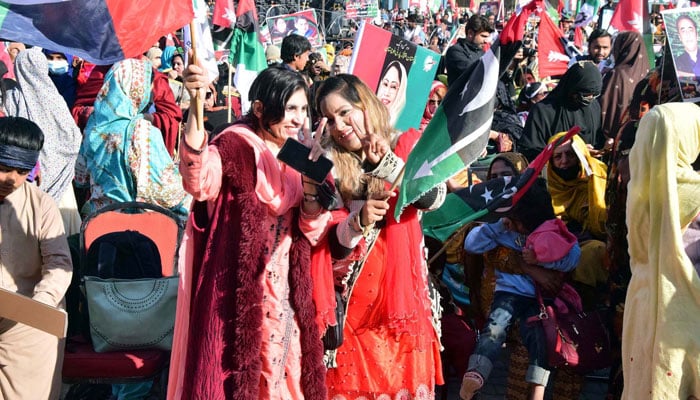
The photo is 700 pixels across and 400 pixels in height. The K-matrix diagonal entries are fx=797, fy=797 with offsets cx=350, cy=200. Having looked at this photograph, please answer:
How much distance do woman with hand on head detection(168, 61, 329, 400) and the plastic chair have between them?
1.10m

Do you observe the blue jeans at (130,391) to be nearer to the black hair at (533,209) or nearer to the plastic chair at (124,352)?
the plastic chair at (124,352)

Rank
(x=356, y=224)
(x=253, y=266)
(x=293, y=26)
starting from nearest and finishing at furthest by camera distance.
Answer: (x=253, y=266) < (x=356, y=224) < (x=293, y=26)

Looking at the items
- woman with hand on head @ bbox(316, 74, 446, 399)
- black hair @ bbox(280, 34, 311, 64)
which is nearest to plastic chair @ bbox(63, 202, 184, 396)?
woman with hand on head @ bbox(316, 74, 446, 399)

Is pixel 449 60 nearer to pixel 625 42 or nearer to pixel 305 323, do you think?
pixel 625 42

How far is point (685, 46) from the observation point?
4352 mm

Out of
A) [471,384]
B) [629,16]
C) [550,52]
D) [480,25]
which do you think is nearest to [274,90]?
[471,384]

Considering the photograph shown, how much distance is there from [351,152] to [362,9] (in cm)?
1473

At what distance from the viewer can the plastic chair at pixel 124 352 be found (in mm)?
4047

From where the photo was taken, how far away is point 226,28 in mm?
8273

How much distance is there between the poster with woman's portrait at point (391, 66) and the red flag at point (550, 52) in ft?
13.4

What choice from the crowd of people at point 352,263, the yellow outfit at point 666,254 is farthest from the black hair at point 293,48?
the yellow outfit at point 666,254

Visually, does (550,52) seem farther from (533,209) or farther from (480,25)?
(533,209)

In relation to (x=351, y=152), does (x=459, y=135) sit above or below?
above

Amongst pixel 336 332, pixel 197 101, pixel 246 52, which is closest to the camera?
pixel 197 101
